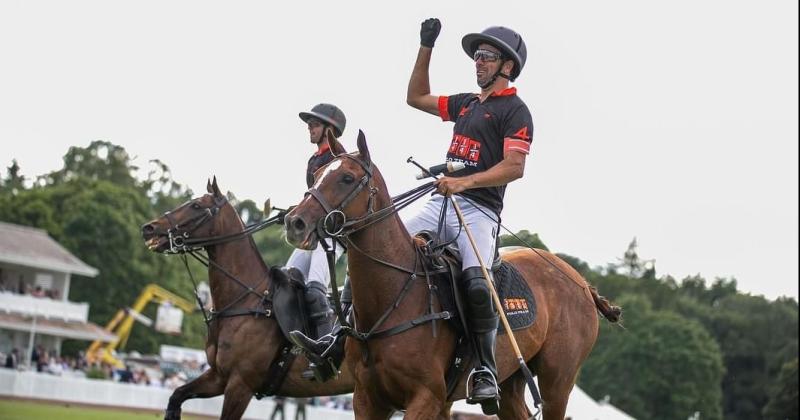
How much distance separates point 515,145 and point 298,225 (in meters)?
2.45

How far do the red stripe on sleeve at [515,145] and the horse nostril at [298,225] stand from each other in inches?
91.9

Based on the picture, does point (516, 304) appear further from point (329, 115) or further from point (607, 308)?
point (329, 115)

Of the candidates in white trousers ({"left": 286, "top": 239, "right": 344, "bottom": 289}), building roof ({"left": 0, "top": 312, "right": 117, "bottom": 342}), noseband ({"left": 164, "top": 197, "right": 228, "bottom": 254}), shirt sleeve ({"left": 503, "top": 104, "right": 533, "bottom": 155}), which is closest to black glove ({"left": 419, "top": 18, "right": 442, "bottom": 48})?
shirt sleeve ({"left": 503, "top": 104, "right": 533, "bottom": 155})

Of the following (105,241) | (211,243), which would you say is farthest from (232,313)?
(105,241)

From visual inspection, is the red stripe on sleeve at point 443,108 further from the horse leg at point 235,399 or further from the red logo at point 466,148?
the horse leg at point 235,399

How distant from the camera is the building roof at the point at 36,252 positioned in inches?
2702

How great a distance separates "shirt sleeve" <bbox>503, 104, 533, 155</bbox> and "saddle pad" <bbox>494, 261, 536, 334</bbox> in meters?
1.31

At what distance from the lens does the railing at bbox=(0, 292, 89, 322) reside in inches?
2418

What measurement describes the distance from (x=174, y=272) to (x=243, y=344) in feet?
232

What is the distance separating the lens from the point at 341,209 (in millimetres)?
8719

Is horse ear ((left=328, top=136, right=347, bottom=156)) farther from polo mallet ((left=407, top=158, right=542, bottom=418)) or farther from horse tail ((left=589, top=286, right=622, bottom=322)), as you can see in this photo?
horse tail ((left=589, top=286, right=622, bottom=322))

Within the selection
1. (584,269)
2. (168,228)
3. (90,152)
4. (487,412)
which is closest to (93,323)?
(90,152)

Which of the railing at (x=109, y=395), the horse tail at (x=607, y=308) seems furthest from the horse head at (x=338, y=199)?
the railing at (x=109, y=395)

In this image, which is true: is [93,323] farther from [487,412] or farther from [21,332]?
[487,412]
